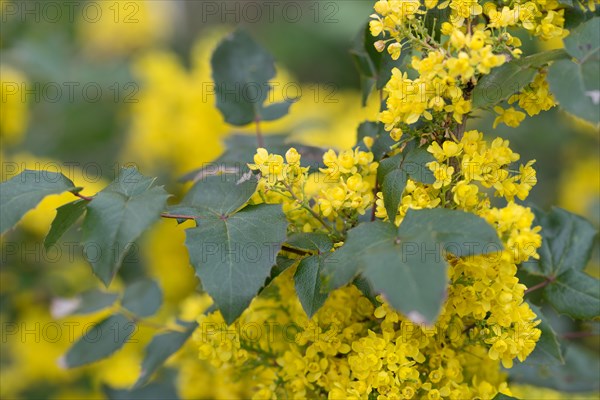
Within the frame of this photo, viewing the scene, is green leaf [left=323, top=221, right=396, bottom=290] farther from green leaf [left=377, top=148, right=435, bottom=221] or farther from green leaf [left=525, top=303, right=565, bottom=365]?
green leaf [left=525, top=303, right=565, bottom=365]

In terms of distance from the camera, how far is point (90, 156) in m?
2.74

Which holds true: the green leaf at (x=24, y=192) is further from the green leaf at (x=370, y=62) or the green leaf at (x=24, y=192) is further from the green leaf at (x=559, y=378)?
the green leaf at (x=559, y=378)

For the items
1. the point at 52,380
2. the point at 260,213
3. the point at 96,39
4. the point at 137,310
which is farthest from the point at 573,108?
the point at 96,39

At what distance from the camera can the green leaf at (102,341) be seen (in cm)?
113

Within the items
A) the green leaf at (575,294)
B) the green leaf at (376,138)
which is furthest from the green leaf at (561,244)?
the green leaf at (376,138)

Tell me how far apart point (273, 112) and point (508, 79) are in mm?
516

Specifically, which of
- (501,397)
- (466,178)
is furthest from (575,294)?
(466,178)

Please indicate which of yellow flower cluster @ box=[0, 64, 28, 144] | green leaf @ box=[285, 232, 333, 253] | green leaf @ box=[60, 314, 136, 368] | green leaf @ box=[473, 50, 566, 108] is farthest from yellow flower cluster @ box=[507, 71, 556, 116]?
yellow flower cluster @ box=[0, 64, 28, 144]

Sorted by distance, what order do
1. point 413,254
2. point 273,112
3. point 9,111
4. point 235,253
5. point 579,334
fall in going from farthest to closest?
point 9,111, point 273,112, point 579,334, point 235,253, point 413,254

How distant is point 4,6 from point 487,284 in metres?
2.18

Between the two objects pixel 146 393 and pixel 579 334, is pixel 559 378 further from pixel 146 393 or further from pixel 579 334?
pixel 146 393

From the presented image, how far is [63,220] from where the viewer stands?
0.79 m

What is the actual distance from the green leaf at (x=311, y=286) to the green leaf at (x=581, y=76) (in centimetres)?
30

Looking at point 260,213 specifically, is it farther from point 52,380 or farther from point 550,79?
point 52,380
